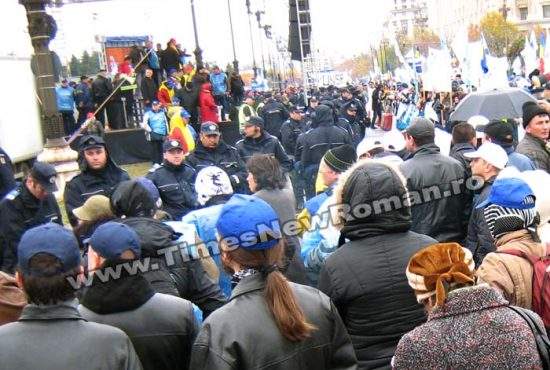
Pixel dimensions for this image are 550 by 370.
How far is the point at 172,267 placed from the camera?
4.33 meters

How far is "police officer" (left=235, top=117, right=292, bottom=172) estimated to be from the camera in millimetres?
10258

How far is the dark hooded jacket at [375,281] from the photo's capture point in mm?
3506

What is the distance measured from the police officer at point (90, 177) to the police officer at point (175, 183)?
1.92 feet

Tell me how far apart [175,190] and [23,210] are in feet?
4.74

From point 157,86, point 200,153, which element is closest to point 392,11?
point 157,86

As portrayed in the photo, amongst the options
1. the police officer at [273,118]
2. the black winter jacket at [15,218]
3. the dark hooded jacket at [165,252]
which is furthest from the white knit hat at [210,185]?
the police officer at [273,118]

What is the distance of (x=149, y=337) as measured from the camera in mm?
3297

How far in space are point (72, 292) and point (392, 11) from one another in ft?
648

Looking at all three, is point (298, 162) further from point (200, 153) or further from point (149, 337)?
point (149, 337)

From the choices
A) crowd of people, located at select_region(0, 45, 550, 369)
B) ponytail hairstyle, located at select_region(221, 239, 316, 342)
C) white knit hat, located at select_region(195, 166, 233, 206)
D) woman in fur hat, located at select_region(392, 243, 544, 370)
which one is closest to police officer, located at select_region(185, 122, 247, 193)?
white knit hat, located at select_region(195, 166, 233, 206)

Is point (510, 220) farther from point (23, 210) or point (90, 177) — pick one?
point (23, 210)

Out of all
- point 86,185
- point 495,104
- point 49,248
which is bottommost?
point 86,185

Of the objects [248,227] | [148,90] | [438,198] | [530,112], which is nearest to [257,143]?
[530,112]

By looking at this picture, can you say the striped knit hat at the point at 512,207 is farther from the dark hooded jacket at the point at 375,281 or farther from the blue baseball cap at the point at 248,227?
the blue baseball cap at the point at 248,227
